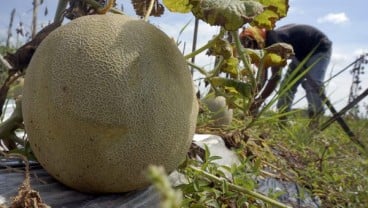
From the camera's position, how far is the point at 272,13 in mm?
1149

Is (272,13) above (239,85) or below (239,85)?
above

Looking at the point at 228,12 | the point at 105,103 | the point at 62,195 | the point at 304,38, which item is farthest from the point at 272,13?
the point at 304,38

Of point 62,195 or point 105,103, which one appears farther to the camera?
point 62,195

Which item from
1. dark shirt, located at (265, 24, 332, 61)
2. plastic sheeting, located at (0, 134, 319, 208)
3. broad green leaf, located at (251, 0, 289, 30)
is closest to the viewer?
plastic sheeting, located at (0, 134, 319, 208)

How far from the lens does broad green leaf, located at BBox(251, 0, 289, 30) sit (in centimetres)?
112

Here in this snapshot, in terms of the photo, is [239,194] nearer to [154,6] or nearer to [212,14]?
[212,14]

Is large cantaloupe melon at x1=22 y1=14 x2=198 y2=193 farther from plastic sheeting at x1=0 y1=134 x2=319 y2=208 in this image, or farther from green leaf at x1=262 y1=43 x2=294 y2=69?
green leaf at x1=262 y1=43 x2=294 y2=69

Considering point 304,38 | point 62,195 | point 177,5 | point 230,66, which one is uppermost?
point 177,5

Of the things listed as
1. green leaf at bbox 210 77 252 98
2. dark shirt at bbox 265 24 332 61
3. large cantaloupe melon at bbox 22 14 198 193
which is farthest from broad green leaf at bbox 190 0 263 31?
dark shirt at bbox 265 24 332 61

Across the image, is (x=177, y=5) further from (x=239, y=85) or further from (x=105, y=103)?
(x=105, y=103)

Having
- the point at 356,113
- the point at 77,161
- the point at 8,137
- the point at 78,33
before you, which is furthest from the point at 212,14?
the point at 356,113

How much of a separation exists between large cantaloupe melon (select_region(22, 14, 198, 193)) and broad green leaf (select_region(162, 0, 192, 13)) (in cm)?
18

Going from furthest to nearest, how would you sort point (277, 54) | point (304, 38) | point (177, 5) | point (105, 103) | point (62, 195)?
point (304, 38) → point (277, 54) → point (177, 5) → point (62, 195) → point (105, 103)

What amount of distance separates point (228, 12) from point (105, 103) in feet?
0.99
